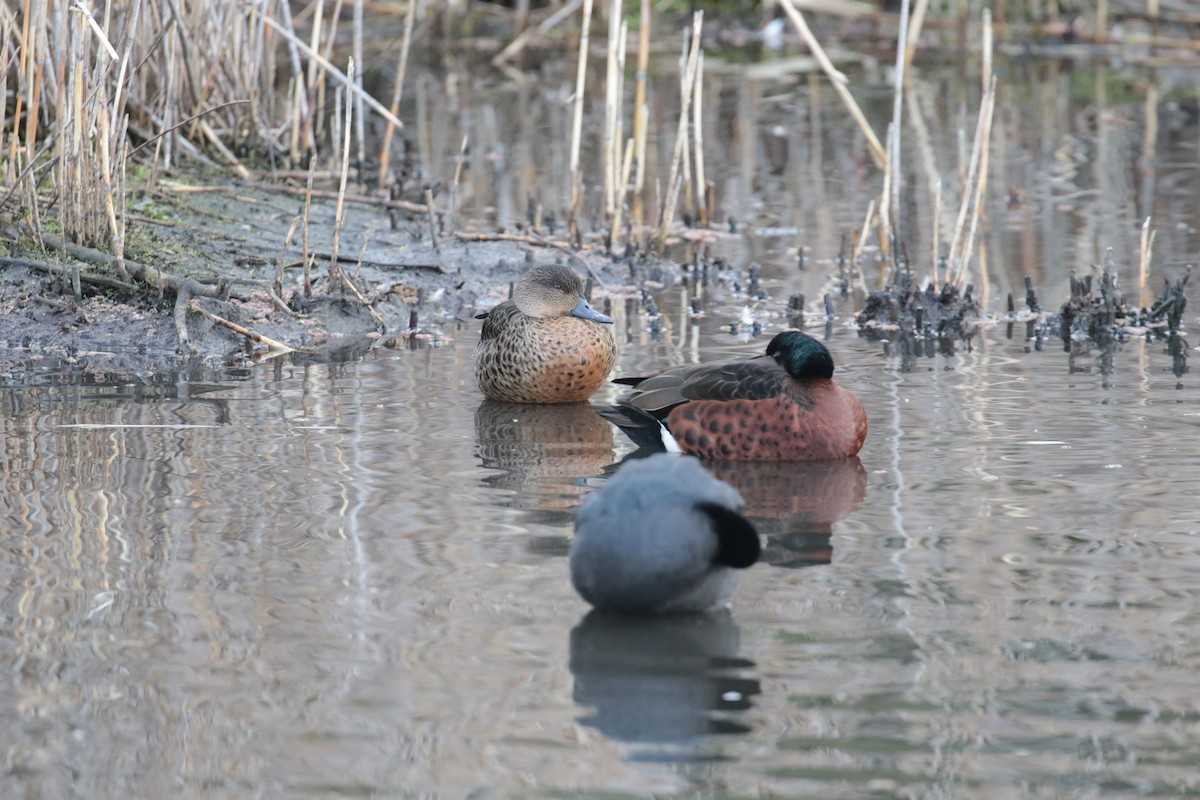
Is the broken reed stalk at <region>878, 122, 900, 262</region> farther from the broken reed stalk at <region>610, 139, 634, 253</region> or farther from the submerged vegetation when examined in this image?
the broken reed stalk at <region>610, 139, 634, 253</region>

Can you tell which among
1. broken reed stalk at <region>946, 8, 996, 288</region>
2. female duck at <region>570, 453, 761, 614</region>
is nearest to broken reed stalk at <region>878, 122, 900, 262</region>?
broken reed stalk at <region>946, 8, 996, 288</region>

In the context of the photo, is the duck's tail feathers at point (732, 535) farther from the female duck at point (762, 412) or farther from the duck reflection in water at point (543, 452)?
the female duck at point (762, 412)

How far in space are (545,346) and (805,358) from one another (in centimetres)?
136

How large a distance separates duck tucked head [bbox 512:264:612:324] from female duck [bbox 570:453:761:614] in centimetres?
310

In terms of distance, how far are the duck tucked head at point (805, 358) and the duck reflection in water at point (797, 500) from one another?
1.11ft

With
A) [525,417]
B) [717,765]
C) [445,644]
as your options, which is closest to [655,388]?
[525,417]

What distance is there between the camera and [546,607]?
455cm

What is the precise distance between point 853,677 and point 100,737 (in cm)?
175

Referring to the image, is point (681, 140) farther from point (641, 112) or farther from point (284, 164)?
point (284, 164)

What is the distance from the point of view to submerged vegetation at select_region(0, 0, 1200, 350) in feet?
26.6

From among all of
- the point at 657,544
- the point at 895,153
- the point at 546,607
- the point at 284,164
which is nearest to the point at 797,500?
the point at 546,607

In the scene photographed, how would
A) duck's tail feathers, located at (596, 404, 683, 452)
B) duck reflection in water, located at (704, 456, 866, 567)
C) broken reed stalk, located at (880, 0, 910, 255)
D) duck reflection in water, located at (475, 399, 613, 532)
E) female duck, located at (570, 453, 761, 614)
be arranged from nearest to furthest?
1. female duck, located at (570, 453, 761, 614)
2. duck reflection in water, located at (704, 456, 866, 567)
3. duck reflection in water, located at (475, 399, 613, 532)
4. duck's tail feathers, located at (596, 404, 683, 452)
5. broken reed stalk, located at (880, 0, 910, 255)

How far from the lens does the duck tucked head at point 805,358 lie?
629 centimetres

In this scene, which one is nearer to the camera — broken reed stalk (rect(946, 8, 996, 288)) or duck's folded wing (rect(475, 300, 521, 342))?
duck's folded wing (rect(475, 300, 521, 342))
